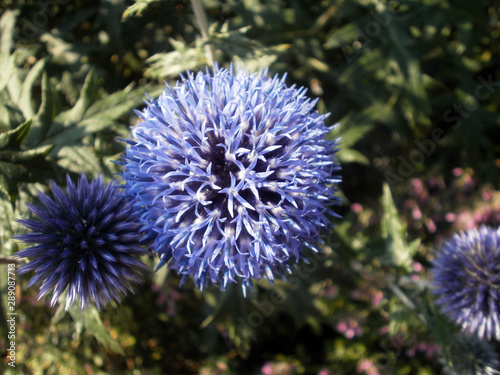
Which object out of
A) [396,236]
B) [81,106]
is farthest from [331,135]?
[81,106]

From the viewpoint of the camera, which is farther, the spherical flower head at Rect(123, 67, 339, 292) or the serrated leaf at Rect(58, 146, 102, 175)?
the serrated leaf at Rect(58, 146, 102, 175)

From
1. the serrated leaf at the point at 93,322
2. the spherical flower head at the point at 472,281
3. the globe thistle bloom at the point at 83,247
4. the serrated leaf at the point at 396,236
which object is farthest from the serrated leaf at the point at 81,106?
the spherical flower head at the point at 472,281

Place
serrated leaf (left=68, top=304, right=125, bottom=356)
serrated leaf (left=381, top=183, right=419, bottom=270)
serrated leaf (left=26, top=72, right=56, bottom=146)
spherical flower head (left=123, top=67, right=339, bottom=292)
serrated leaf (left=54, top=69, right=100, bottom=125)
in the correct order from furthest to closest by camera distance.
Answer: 1. serrated leaf (left=381, top=183, right=419, bottom=270)
2. serrated leaf (left=54, top=69, right=100, bottom=125)
3. serrated leaf (left=26, top=72, right=56, bottom=146)
4. serrated leaf (left=68, top=304, right=125, bottom=356)
5. spherical flower head (left=123, top=67, right=339, bottom=292)

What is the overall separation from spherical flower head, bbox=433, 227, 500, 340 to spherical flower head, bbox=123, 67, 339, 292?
1068mm

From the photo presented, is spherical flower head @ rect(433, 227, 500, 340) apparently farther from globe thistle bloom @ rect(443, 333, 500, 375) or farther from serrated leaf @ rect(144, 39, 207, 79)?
serrated leaf @ rect(144, 39, 207, 79)

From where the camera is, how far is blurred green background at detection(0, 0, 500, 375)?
215 centimetres

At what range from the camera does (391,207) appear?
2.37 metres

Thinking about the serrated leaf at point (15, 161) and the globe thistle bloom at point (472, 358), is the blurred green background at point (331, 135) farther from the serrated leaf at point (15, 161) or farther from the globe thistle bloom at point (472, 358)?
the globe thistle bloom at point (472, 358)

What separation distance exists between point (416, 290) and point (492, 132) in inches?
92.3

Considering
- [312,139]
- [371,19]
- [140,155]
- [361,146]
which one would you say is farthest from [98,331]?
[361,146]

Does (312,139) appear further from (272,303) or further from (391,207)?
(272,303)

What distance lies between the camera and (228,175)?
1725 mm

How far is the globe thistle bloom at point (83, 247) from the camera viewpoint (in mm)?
1697

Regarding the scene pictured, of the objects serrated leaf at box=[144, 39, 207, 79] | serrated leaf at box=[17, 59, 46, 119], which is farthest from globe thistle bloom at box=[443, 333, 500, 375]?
serrated leaf at box=[17, 59, 46, 119]
